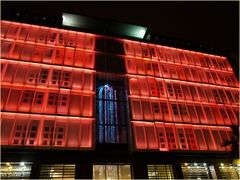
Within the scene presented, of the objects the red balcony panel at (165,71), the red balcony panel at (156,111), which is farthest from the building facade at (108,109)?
the red balcony panel at (165,71)

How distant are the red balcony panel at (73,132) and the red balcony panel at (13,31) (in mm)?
6906

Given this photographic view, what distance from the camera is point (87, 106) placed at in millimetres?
12133

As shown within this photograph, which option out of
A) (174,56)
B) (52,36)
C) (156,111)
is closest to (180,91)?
(156,111)

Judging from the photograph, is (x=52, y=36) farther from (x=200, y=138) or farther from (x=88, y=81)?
(x=200, y=138)

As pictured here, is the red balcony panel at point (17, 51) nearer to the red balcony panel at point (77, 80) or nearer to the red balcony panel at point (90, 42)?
→ the red balcony panel at point (77, 80)

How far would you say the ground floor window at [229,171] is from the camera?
12.3m

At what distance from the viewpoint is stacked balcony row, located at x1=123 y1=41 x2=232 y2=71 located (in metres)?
15.7

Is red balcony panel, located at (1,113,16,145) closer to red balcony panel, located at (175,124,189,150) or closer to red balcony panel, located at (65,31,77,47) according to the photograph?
red balcony panel, located at (65,31,77,47)

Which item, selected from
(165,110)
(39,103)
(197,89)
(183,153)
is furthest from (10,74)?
(197,89)

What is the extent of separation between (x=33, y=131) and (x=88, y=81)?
4439 mm

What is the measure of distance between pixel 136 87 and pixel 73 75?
167 inches

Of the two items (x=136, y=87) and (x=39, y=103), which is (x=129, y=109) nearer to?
(x=136, y=87)

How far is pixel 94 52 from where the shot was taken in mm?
14391

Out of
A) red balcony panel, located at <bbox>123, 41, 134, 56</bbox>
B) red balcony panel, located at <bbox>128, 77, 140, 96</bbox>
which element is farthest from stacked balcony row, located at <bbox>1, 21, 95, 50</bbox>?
red balcony panel, located at <bbox>128, 77, 140, 96</bbox>
